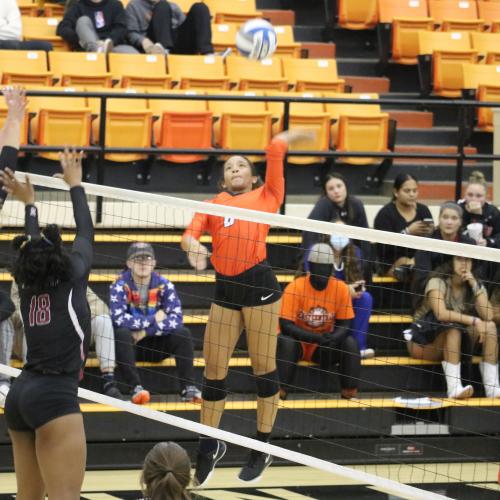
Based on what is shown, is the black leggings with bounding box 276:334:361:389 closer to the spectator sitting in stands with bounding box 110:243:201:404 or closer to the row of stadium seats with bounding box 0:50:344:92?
the spectator sitting in stands with bounding box 110:243:201:404

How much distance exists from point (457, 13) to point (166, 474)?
10.5m

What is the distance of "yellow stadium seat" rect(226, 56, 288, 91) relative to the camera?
11703 mm

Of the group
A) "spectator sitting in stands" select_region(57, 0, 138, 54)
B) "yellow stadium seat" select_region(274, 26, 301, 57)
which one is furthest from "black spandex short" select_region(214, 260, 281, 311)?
"yellow stadium seat" select_region(274, 26, 301, 57)

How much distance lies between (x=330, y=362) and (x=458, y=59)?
494 centimetres

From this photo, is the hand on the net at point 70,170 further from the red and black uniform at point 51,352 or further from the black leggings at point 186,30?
the black leggings at point 186,30

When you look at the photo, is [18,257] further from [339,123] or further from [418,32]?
[418,32]

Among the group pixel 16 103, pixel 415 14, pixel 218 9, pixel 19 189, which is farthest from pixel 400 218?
pixel 415 14

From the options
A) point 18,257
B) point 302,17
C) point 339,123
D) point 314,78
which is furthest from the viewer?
point 302,17

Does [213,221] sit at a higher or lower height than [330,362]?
higher

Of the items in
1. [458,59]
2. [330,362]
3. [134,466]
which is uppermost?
[458,59]

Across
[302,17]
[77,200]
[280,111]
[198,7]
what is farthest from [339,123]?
[77,200]

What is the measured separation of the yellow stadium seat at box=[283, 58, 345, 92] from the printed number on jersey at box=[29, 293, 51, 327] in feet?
21.9

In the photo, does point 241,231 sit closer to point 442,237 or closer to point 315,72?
point 442,237

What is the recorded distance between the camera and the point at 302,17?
1446cm
